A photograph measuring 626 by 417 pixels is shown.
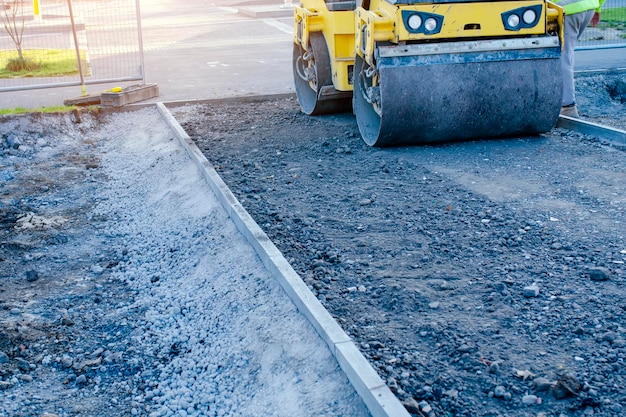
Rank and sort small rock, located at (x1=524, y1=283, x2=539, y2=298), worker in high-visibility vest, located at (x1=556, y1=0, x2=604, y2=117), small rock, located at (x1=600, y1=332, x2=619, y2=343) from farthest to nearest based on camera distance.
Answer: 1. worker in high-visibility vest, located at (x1=556, y1=0, x2=604, y2=117)
2. small rock, located at (x1=524, y1=283, x2=539, y2=298)
3. small rock, located at (x1=600, y1=332, x2=619, y2=343)

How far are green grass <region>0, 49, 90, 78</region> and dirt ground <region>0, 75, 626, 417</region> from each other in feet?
17.6

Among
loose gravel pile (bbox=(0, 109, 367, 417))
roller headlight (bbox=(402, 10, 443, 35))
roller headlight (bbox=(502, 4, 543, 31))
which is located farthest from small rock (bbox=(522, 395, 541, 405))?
roller headlight (bbox=(502, 4, 543, 31))

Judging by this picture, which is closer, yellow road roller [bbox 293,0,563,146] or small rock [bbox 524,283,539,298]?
small rock [bbox 524,283,539,298]

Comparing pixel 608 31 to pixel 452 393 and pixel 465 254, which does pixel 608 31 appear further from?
pixel 452 393

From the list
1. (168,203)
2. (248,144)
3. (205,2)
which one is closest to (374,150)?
(248,144)

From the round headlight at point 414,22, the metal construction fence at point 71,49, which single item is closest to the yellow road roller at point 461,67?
the round headlight at point 414,22

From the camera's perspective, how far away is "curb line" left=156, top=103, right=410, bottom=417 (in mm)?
3381

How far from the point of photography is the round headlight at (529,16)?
7.58 meters

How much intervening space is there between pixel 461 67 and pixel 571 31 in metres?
2.45

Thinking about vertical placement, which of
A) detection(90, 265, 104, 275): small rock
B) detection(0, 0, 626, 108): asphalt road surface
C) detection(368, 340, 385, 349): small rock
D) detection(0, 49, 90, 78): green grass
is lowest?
detection(90, 265, 104, 275): small rock

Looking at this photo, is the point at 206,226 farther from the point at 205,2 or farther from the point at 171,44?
the point at 205,2

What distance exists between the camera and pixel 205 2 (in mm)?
34156

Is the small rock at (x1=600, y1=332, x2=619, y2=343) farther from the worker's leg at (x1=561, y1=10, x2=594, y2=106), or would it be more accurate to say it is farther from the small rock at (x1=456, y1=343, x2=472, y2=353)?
the worker's leg at (x1=561, y1=10, x2=594, y2=106)

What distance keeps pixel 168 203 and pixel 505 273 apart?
3.47 metres
